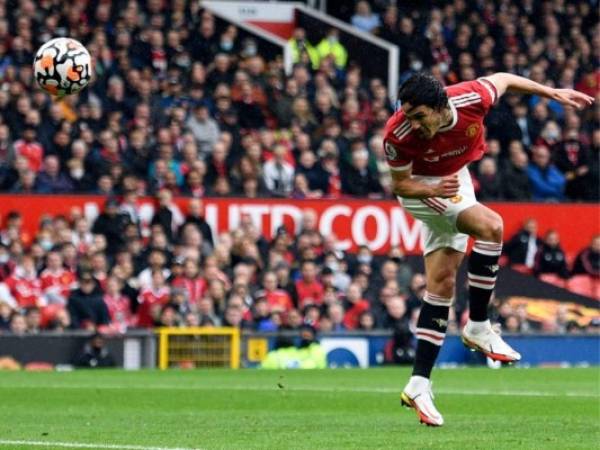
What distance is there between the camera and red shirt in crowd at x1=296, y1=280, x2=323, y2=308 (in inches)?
845

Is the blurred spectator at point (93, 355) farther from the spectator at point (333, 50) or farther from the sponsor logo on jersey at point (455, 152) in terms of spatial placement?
the sponsor logo on jersey at point (455, 152)

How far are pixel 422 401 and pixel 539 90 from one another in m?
2.07

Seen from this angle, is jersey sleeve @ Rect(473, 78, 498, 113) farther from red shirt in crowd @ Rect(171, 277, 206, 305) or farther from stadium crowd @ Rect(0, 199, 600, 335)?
red shirt in crowd @ Rect(171, 277, 206, 305)

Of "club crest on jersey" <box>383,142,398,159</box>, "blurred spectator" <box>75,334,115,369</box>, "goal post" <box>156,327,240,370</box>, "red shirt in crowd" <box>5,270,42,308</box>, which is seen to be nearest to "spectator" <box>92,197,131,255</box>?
"red shirt in crowd" <box>5,270,42,308</box>

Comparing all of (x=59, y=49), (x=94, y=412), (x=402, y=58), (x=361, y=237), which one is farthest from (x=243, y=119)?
(x=94, y=412)

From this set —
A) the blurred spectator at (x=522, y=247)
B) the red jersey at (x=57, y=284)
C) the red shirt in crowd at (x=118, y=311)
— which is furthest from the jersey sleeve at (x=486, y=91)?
the blurred spectator at (x=522, y=247)

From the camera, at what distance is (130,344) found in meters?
19.8

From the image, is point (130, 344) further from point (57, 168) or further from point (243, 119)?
point (243, 119)

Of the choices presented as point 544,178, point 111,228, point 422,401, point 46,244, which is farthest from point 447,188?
point 544,178

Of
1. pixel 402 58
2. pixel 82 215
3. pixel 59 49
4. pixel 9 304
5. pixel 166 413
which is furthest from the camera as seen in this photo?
pixel 402 58

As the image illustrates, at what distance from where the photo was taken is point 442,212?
10.4 m

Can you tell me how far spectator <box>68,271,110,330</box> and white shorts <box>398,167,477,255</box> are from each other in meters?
9.66

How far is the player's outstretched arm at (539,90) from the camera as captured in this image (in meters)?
10.4

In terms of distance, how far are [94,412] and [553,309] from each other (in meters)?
13.0
